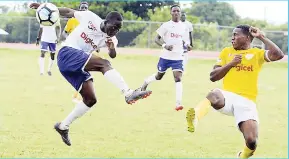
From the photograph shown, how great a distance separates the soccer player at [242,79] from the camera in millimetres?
7934

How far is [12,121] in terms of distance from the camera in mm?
11906

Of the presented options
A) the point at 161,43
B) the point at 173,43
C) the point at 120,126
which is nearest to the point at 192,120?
the point at 120,126

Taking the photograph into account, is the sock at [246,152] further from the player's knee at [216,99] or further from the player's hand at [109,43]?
the player's hand at [109,43]

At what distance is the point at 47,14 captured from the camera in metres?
8.98

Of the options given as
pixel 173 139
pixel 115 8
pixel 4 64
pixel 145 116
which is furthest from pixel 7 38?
pixel 173 139

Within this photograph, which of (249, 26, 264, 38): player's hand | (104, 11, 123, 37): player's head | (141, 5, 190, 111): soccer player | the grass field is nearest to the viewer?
(249, 26, 264, 38): player's hand

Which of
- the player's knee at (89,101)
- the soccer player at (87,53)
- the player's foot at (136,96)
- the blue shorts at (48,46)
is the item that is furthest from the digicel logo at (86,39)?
the blue shorts at (48,46)

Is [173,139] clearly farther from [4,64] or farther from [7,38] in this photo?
[7,38]

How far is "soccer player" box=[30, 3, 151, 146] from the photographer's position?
8594mm

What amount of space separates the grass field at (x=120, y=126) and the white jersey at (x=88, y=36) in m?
1.67

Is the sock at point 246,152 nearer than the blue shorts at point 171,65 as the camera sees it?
Yes

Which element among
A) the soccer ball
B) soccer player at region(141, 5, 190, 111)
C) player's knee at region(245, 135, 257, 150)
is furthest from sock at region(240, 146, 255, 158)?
soccer player at region(141, 5, 190, 111)

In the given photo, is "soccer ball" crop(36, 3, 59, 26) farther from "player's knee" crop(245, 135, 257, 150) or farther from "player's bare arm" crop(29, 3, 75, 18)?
"player's knee" crop(245, 135, 257, 150)

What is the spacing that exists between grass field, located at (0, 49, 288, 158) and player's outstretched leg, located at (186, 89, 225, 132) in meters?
1.77
